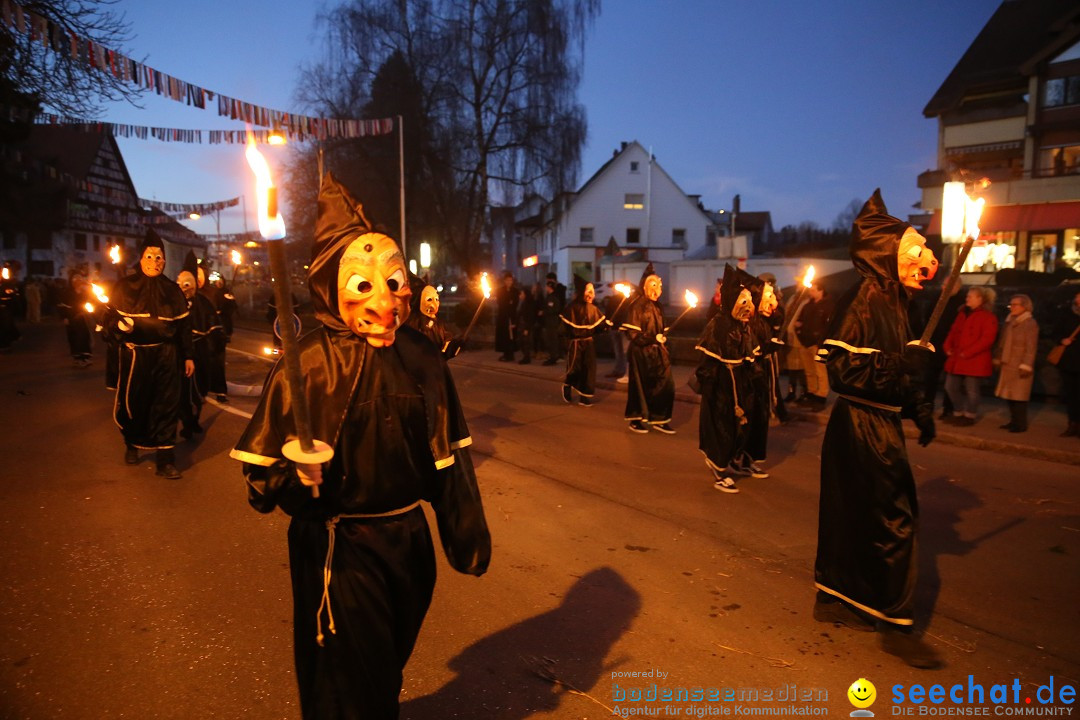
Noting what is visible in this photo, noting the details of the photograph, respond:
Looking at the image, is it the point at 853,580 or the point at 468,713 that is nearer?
the point at 468,713

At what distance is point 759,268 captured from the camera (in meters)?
32.2

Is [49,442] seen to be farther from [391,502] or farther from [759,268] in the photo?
[759,268]

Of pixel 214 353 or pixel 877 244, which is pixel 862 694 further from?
pixel 214 353

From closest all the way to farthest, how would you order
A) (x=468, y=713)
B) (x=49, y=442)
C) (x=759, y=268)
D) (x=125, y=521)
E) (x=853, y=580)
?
(x=468, y=713), (x=853, y=580), (x=125, y=521), (x=49, y=442), (x=759, y=268)

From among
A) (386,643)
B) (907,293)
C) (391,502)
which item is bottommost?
(386,643)

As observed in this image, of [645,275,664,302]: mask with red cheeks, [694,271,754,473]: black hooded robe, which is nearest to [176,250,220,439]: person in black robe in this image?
[645,275,664,302]: mask with red cheeks

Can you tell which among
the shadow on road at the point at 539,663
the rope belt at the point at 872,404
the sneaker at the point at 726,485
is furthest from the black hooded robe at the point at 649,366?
the rope belt at the point at 872,404

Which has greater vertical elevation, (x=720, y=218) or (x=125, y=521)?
(x=720, y=218)

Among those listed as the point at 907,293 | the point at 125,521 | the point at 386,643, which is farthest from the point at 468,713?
the point at 125,521

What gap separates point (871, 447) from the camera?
409cm

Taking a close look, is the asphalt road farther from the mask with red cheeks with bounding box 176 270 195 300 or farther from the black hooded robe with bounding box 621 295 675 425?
the mask with red cheeks with bounding box 176 270 195 300

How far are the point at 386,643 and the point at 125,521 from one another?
14.7 ft

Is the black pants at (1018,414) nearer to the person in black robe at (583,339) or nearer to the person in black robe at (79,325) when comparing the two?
the person in black robe at (583,339)

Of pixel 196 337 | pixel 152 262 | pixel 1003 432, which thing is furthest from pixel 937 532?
pixel 196 337
